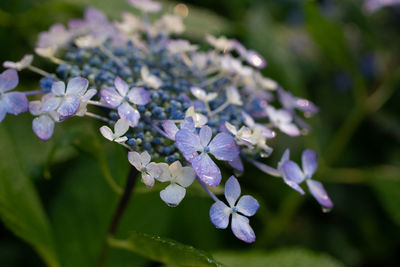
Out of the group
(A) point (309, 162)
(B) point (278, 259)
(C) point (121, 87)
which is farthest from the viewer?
(B) point (278, 259)

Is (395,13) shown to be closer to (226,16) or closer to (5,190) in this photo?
(226,16)

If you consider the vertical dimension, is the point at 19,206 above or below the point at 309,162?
below

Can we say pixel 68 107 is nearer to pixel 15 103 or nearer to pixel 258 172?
pixel 15 103

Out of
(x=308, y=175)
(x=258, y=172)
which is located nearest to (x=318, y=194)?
(x=308, y=175)

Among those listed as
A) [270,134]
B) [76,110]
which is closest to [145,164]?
[76,110]

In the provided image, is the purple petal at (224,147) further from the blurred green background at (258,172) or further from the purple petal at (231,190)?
the blurred green background at (258,172)

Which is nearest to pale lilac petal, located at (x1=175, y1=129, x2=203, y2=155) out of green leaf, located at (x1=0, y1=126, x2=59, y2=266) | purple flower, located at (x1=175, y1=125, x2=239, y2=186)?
purple flower, located at (x1=175, y1=125, x2=239, y2=186)
